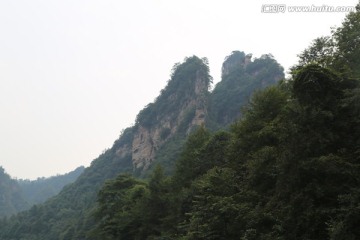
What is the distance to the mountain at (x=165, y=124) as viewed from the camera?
346 ft

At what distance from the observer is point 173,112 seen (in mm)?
117062

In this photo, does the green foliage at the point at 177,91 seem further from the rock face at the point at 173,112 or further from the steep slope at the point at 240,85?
the steep slope at the point at 240,85

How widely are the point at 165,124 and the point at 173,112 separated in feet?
14.0

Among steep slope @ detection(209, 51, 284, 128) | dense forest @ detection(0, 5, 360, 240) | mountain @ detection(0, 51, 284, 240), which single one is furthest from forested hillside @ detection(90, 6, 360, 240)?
steep slope @ detection(209, 51, 284, 128)

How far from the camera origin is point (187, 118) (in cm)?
10606

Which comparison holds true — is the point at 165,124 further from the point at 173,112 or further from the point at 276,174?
the point at 276,174

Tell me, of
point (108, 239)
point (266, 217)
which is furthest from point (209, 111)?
point (266, 217)

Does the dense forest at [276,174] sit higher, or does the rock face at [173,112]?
the rock face at [173,112]

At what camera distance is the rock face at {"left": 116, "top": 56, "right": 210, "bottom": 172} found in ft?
355

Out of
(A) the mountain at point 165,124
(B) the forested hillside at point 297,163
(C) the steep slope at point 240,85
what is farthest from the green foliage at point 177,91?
(B) the forested hillside at point 297,163

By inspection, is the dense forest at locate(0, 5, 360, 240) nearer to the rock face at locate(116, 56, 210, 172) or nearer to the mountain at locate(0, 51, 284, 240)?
the mountain at locate(0, 51, 284, 240)

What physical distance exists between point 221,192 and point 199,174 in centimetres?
909

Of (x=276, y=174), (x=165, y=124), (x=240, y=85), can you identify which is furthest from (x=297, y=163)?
(x=240, y=85)

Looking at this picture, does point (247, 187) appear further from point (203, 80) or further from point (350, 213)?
point (203, 80)
